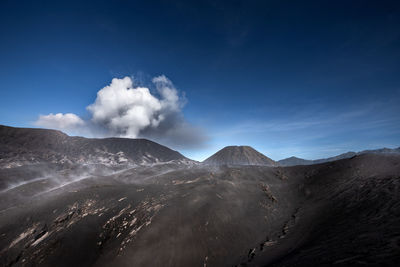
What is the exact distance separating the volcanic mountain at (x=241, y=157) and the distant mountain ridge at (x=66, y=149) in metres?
48.5

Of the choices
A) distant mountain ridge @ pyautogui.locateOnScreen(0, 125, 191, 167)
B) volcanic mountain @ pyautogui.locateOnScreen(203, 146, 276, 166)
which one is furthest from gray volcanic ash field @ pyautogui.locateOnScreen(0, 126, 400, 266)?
volcanic mountain @ pyautogui.locateOnScreen(203, 146, 276, 166)

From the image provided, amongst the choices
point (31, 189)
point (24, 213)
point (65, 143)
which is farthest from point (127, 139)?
point (24, 213)

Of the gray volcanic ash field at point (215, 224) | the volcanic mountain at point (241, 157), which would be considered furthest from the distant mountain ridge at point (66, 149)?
the gray volcanic ash field at point (215, 224)

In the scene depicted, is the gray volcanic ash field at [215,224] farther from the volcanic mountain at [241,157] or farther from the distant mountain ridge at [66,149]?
the volcanic mountain at [241,157]

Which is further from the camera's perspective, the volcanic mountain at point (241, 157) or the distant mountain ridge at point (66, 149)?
the volcanic mountain at point (241, 157)

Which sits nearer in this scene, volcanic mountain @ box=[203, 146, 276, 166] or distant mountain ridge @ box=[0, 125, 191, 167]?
distant mountain ridge @ box=[0, 125, 191, 167]

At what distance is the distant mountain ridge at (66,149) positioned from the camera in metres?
80.1

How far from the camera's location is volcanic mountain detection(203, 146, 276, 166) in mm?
160750

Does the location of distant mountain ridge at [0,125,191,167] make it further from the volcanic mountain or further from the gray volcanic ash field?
the gray volcanic ash field

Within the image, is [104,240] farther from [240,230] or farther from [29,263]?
[240,230]

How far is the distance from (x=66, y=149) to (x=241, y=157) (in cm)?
14251

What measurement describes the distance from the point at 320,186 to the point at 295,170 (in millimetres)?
10617

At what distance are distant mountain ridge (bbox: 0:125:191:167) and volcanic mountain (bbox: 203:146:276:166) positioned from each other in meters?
48.5

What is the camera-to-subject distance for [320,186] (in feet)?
75.9
